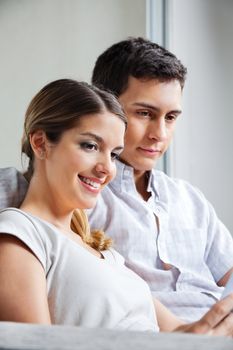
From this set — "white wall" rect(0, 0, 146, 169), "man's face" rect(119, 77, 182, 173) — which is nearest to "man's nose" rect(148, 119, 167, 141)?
"man's face" rect(119, 77, 182, 173)

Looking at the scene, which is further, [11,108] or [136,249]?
[11,108]

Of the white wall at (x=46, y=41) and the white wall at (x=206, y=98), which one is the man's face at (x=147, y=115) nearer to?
the white wall at (x=46, y=41)

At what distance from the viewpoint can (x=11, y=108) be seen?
2191mm

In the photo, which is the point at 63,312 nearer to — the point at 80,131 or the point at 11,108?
the point at 80,131

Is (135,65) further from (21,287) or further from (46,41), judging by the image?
(46,41)

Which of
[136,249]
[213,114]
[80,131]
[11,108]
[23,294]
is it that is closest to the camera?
[23,294]

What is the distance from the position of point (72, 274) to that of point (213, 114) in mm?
1620

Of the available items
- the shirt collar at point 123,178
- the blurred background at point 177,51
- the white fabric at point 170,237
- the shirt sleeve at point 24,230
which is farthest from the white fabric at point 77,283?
the blurred background at point 177,51

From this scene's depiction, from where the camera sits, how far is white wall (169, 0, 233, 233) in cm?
248

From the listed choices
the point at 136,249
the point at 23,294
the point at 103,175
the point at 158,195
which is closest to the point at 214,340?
the point at 23,294

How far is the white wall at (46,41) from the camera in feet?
7.16

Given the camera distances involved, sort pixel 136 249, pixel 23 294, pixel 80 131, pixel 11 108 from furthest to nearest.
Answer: pixel 11 108, pixel 136 249, pixel 80 131, pixel 23 294

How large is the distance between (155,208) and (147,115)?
0.22 m

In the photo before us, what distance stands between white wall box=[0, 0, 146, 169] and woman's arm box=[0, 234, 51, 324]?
3.83 ft
